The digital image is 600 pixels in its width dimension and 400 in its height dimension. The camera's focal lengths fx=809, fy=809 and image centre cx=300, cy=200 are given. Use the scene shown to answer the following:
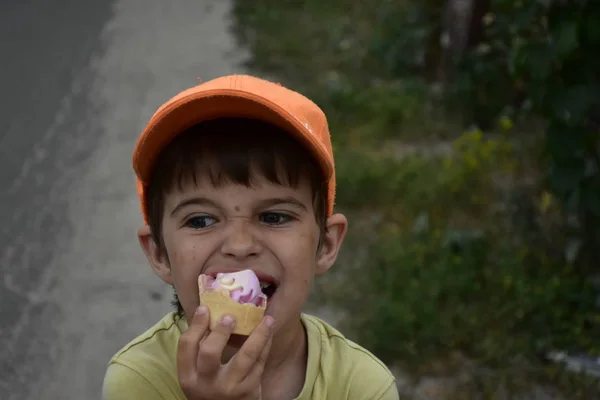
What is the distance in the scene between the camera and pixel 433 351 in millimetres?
3223

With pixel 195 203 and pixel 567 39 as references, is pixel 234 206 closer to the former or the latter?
pixel 195 203

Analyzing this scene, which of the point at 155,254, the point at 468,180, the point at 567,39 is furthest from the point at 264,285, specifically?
the point at 468,180

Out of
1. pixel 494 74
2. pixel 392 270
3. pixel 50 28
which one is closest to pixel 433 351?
pixel 392 270

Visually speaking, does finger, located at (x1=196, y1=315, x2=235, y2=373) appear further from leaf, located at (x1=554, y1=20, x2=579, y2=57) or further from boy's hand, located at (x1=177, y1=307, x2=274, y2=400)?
leaf, located at (x1=554, y1=20, x2=579, y2=57)

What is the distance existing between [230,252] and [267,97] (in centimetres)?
34

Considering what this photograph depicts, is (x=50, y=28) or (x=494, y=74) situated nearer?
(x=494, y=74)

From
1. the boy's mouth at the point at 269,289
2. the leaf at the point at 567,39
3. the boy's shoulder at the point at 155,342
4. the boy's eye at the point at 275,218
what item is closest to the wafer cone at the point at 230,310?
the boy's mouth at the point at 269,289

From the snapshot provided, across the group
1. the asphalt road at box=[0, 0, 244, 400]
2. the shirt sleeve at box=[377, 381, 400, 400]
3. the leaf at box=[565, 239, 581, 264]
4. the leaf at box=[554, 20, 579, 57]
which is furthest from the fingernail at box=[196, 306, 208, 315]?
the leaf at box=[565, 239, 581, 264]

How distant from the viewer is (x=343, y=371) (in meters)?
1.99

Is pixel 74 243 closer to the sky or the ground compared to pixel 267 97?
closer to the sky

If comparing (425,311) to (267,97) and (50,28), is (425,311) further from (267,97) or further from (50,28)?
(50,28)

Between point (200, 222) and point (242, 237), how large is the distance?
132 millimetres

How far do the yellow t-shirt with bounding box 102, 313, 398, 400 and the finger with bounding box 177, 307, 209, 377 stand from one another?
28cm

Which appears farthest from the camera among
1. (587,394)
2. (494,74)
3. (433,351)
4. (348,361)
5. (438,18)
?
(438,18)
